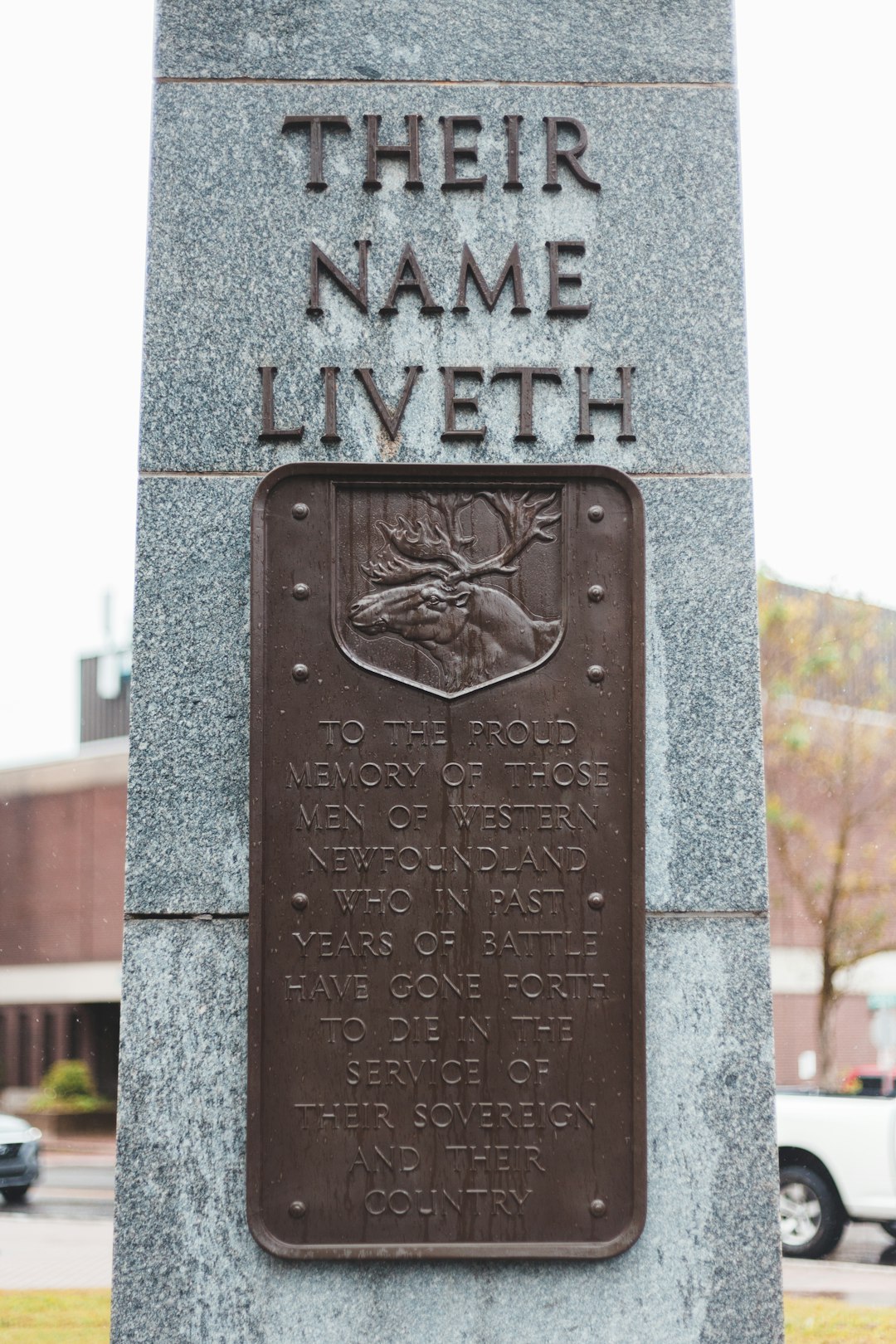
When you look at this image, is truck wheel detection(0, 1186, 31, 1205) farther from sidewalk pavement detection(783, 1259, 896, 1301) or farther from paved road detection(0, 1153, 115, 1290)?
sidewalk pavement detection(783, 1259, 896, 1301)

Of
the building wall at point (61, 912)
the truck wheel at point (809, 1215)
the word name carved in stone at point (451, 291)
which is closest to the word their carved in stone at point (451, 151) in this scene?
the word name carved in stone at point (451, 291)

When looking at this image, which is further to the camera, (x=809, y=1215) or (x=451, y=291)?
(x=809, y=1215)

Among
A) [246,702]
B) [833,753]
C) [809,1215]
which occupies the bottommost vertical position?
[809,1215]

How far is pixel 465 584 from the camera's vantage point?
358 cm

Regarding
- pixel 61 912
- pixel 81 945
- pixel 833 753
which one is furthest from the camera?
pixel 61 912

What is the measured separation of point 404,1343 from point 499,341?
243 cm

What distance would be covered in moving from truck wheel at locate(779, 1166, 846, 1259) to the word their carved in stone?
28.8 feet

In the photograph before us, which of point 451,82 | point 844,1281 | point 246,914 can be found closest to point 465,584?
point 246,914

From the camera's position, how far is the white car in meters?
14.8

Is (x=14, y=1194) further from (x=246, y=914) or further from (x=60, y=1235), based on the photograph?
(x=246, y=914)

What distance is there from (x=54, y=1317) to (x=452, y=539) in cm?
659

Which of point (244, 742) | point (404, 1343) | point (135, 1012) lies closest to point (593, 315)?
point (244, 742)

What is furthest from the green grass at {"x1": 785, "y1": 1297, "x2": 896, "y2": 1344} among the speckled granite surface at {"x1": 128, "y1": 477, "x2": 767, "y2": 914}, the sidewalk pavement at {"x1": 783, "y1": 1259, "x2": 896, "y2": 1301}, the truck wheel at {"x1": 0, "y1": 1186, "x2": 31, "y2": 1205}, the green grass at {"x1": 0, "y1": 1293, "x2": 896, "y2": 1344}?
the truck wheel at {"x1": 0, "y1": 1186, "x2": 31, "y2": 1205}

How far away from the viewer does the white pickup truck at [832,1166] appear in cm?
1041
